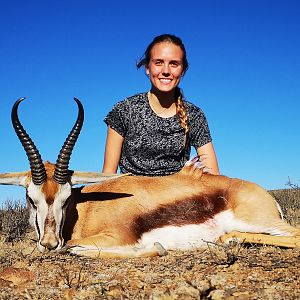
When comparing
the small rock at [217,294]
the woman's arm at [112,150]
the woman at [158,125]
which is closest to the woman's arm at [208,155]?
the woman at [158,125]

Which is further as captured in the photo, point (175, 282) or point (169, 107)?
point (169, 107)

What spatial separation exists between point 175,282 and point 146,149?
12.0 feet

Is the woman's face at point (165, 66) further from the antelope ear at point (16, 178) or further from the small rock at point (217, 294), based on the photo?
the small rock at point (217, 294)

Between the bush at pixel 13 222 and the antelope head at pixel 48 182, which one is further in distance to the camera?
the bush at pixel 13 222

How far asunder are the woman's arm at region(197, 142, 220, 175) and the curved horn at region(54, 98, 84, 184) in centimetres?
242

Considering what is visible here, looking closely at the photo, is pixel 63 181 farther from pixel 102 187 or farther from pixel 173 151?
pixel 173 151

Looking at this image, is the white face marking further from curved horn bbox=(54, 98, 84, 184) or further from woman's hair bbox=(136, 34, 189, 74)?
woman's hair bbox=(136, 34, 189, 74)

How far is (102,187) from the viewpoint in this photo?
226 inches

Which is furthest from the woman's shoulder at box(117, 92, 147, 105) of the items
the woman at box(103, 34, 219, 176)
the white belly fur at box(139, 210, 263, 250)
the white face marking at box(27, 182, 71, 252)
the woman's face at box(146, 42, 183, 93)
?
the white belly fur at box(139, 210, 263, 250)

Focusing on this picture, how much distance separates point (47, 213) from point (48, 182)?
382 mm

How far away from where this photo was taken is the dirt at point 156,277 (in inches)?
115

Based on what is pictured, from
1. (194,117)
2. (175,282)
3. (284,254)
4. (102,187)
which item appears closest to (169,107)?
(194,117)

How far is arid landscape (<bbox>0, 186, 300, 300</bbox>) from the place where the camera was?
9.59ft

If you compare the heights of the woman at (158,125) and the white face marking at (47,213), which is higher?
the woman at (158,125)
